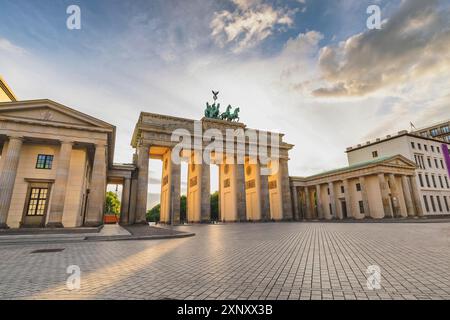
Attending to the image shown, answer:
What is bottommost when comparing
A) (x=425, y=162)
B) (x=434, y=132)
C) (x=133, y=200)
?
(x=133, y=200)

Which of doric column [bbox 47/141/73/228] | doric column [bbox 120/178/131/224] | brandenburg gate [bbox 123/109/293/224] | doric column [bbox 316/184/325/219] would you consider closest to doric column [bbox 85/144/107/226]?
doric column [bbox 47/141/73/228]

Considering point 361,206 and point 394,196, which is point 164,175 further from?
point 394,196

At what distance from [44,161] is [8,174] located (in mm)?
3486

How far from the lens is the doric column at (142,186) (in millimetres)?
30516

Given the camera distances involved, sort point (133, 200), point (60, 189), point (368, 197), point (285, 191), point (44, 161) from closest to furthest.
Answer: point (60, 189) → point (44, 161) → point (133, 200) → point (368, 197) → point (285, 191)

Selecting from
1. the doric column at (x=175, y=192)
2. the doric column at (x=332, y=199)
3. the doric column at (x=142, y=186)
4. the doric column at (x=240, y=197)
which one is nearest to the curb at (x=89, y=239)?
the doric column at (x=142, y=186)

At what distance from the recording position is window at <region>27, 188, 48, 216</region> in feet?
70.5

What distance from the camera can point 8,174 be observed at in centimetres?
1919

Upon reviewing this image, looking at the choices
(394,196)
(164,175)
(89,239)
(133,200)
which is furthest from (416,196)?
(89,239)

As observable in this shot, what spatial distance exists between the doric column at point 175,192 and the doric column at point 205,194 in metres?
4.26

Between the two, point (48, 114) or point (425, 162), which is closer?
point (48, 114)

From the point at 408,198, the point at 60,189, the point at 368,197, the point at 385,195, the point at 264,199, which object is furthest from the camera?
the point at 368,197
